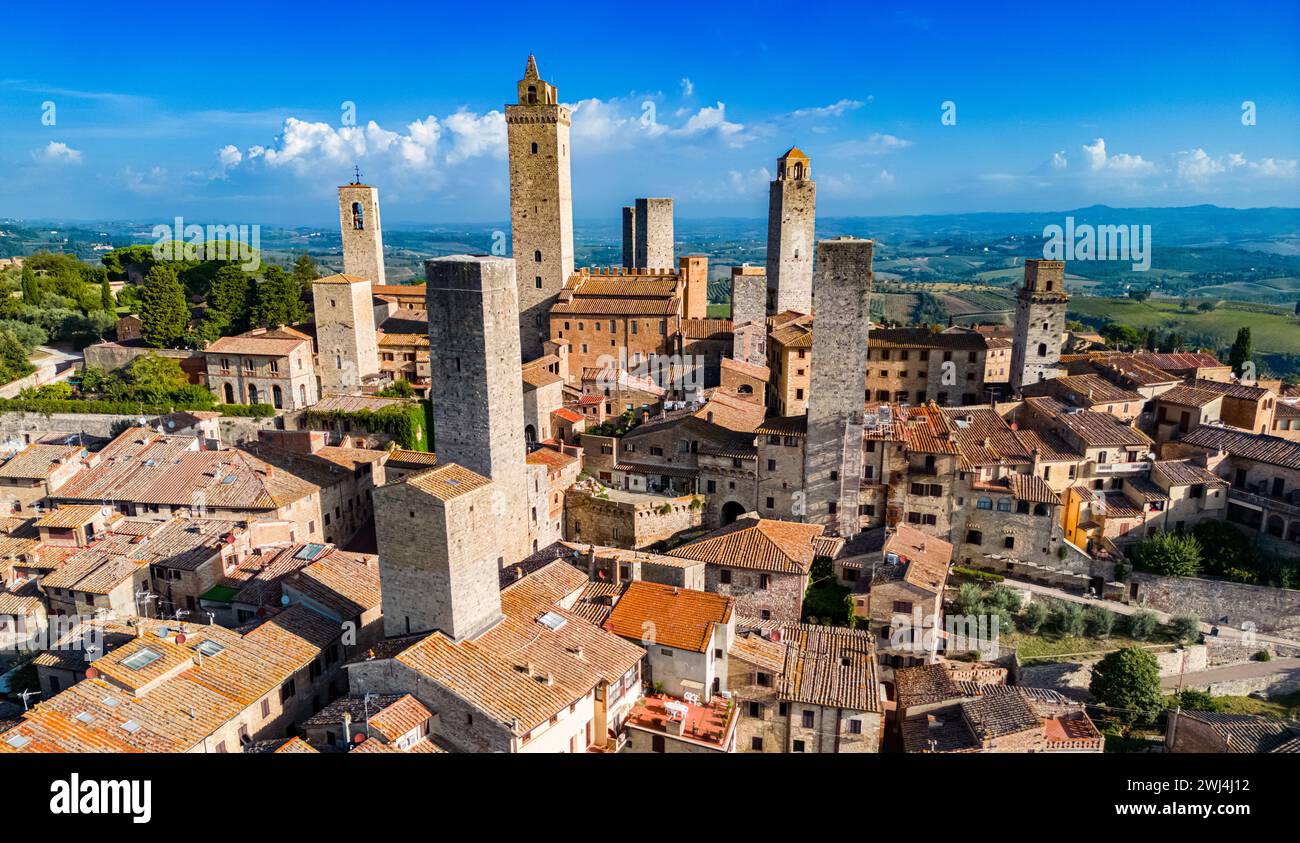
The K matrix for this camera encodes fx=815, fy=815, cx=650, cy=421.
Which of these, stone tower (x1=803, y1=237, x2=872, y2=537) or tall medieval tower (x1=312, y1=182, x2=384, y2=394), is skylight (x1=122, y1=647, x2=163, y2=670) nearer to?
stone tower (x1=803, y1=237, x2=872, y2=537)

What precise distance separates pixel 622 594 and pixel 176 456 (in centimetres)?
1946

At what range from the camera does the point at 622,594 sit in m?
23.3

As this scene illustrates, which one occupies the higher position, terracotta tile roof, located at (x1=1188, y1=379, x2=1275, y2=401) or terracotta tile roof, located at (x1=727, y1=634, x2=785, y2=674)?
terracotta tile roof, located at (x1=1188, y1=379, x2=1275, y2=401)

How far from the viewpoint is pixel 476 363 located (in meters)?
23.7

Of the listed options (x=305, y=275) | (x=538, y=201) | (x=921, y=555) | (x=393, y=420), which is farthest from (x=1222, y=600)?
(x=305, y=275)

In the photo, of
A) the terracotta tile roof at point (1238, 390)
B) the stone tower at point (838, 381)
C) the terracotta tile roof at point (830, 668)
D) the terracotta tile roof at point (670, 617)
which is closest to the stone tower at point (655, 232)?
the stone tower at point (838, 381)

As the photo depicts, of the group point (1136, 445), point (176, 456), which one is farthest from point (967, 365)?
point (176, 456)

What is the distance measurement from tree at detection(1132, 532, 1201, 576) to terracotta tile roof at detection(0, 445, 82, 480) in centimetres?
4123

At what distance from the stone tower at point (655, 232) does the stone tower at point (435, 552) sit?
4206 cm

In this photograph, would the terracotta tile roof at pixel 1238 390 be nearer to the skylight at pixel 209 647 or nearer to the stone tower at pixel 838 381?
the stone tower at pixel 838 381

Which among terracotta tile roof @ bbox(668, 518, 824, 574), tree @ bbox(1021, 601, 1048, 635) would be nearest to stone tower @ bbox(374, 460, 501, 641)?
terracotta tile roof @ bbox(668, 518, 824, 574)

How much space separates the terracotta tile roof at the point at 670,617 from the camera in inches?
828

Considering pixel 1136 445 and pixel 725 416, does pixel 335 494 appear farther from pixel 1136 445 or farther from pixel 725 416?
pixel 1136 445

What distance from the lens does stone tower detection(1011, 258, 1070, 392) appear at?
40688 mm
